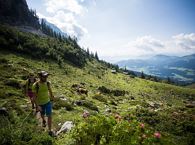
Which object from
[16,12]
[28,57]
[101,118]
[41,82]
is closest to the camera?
[101,118]

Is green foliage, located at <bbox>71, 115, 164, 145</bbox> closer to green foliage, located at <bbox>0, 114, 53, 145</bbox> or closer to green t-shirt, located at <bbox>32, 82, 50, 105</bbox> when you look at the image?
green foliage, located at <bbox>0, 114, 53, 145</bbox>

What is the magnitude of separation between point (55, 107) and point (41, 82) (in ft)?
28.6

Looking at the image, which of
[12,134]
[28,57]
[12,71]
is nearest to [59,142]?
[12,134]

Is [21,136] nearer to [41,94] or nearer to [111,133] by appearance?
[41,94]

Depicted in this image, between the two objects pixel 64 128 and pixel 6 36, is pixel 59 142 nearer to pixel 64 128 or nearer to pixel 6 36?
pixel 64 128

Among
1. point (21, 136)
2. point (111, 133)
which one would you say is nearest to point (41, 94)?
point (21, 136)

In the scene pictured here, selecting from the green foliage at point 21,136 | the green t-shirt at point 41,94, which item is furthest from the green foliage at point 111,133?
the green t-shirt at point 41,94

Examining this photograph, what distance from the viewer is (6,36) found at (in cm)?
6550

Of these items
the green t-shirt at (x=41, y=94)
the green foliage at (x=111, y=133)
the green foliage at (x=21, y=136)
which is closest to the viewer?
the green foliage at (x=111, y=133)

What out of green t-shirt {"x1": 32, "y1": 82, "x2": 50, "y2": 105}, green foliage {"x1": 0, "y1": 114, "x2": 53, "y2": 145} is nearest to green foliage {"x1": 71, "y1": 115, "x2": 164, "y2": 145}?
green foliage {"x1": 0, "y1": 114, "x2": 53, "y2": 145}

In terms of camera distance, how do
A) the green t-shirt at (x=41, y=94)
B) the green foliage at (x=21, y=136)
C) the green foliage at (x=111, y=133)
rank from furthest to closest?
the green t-shirt at (x=41, y=94)
the green foliage at (x=21, y=136)
the green foliage at (x=111, y=133)

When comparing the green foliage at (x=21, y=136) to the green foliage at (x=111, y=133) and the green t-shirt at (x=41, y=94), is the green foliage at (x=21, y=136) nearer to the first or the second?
the green t-shirt at (x=41, y=94)

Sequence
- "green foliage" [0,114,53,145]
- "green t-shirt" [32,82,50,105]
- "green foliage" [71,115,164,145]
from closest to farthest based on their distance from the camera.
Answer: "green foliage" [71,115,164,145] < "green foliage" [0,114,53,145] < "green t-shirt" [32,82,50,105]

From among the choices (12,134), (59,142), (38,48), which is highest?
(38,48)
